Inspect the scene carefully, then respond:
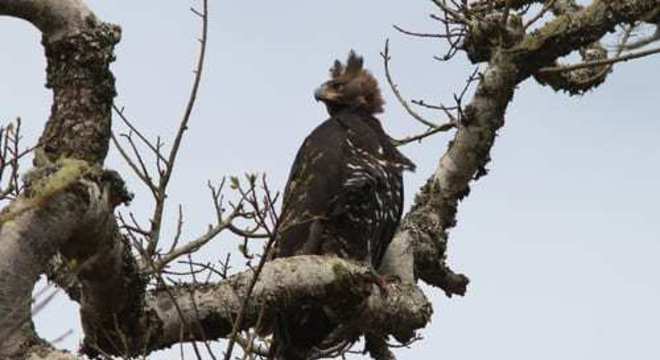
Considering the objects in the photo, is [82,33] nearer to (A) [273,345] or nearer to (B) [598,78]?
(A) [273,345]

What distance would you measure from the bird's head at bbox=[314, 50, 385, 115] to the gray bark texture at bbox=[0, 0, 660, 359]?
5.03 feet

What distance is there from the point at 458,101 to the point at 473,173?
1.33ft

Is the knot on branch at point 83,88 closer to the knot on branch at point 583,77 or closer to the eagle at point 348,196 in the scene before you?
the eagle at point 348,196

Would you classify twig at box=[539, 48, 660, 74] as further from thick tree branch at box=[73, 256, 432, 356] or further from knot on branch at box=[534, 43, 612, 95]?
thick tree branch at box=[73, 256, 432, 356]

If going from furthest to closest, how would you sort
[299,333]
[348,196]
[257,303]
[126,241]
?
1. [348,196]
2. [299,333]
3. [257,303]
4. [126,241]

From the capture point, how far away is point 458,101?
7027 mm

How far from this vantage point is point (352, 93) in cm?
877

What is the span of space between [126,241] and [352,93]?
14.3ft

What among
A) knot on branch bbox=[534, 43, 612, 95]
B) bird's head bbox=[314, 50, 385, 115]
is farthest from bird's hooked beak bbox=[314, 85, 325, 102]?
knot on branch bbox=[534, 43, 612, 95]

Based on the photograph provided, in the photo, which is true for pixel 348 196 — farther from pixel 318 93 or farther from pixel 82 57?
pixel 82 57

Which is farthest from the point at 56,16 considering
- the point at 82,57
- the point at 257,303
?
the point at 257,303

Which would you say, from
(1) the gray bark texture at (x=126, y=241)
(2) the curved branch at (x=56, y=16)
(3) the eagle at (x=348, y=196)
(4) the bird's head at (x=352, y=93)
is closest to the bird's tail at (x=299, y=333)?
(1) the gray bark texture at (x=126, y=241)

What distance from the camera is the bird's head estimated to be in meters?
8.74

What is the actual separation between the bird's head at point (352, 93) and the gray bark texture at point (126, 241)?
1.53 meters
